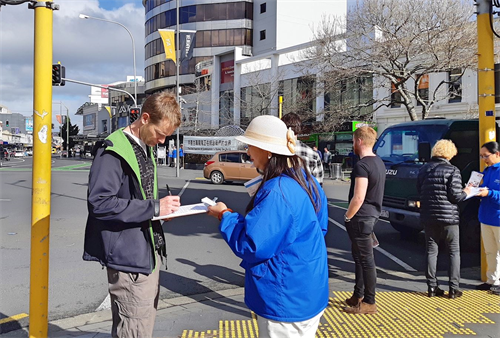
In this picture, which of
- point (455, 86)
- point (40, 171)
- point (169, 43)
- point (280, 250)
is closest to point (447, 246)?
point (280, 250)

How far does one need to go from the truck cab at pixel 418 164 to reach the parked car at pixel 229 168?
11.6 meters

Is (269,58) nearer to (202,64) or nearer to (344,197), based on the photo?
(202,64)

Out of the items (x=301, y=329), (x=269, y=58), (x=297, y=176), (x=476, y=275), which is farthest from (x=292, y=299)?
(x=269, y=58)

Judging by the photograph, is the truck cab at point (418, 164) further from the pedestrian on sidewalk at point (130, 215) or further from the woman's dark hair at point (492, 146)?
the pedestrian on sidewalk at point (130, 215)

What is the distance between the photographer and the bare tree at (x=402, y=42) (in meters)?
19.2

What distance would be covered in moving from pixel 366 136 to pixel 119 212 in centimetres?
302

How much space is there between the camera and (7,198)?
566 inches

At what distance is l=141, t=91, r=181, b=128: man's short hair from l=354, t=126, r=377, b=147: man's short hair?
2524 mm

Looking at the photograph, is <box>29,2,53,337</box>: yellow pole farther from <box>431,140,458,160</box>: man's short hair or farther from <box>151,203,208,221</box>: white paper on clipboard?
<box>431,140,458,160</box>: man's short hair

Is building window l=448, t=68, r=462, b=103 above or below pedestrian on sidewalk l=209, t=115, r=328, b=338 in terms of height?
above

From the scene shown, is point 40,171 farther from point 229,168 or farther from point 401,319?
point 229,168

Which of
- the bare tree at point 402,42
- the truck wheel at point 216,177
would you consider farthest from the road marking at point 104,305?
the bare tree at point 402,42

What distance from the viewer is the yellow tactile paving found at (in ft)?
13.5

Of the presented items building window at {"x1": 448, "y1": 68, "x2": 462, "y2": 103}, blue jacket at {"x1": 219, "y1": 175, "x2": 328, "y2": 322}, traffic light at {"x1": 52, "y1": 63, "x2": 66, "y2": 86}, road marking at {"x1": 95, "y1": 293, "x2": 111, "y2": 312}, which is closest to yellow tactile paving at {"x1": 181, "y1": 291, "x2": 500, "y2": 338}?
road marking at {"x1": 95, "y1": 293, "x2": 111, "y2": 312}
